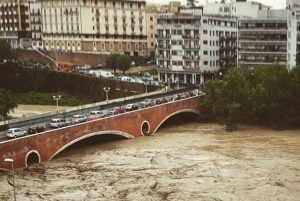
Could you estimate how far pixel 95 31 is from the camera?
132m

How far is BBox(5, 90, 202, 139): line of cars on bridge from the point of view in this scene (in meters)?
54.2

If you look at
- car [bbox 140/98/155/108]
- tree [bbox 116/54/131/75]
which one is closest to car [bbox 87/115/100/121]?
car [bbox 140/98/155/108]

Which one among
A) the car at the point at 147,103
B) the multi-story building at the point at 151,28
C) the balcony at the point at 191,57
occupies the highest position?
→ the multi-story building at the point at 151,28

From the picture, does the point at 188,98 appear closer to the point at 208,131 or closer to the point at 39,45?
the point at 208,131

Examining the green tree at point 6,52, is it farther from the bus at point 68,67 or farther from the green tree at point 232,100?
the green tree at point 232,100

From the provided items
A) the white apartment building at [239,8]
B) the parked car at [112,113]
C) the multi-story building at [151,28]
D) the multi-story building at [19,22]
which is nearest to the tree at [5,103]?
the parked car at [112,113]

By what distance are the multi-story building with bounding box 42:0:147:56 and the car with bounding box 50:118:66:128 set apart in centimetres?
7509

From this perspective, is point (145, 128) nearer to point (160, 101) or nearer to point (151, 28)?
point (160, 101)

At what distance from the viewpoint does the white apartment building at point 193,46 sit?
103938 millimetres

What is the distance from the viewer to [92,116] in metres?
63.2

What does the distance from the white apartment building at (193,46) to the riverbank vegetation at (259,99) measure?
28.1m

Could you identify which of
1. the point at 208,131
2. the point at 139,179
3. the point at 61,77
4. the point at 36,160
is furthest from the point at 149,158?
the point at 61,77

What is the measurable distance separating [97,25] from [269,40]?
167 feet

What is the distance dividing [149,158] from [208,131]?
18004 mm
